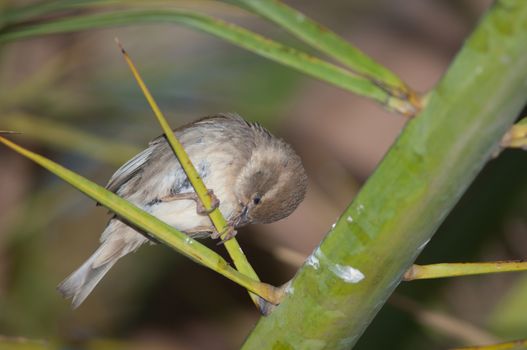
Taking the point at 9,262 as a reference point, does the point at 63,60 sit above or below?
above

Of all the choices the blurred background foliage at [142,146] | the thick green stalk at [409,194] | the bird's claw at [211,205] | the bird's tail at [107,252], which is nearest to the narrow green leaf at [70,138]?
the blurred background foliage at [142,146]

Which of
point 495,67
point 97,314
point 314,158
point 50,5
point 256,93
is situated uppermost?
point 495,67

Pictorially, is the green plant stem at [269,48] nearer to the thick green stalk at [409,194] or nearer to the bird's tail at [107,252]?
the thick green stalk at [409,194]

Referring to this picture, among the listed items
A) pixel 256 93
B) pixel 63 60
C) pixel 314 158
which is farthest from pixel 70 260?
pixel 314 158

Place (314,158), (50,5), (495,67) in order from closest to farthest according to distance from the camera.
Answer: (495,67) < (50,5) < (314,158)

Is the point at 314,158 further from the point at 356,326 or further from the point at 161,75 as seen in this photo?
the point at 356,326

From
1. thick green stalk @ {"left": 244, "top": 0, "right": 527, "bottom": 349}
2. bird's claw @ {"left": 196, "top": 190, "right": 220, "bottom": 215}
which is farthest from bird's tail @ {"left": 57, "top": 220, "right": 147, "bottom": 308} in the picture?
thick green stalk @ {"left": 244, "top": 0, "right": 527, "bottom": 349}
